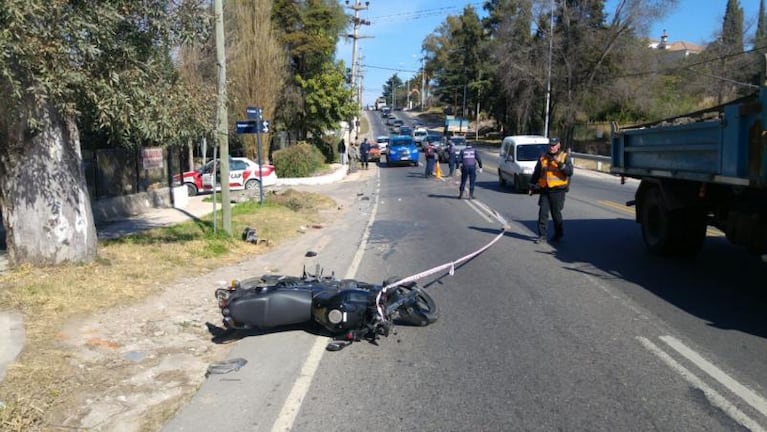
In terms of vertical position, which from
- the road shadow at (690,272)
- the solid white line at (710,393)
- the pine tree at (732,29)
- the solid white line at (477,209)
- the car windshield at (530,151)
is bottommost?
the solid white line at (710,393)

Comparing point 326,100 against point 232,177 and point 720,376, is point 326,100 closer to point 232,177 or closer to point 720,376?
point 232,177

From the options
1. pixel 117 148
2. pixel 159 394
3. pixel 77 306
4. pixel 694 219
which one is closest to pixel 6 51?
pixel 77 306

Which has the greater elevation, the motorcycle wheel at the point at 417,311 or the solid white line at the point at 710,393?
the motorcycle wheel at the point at 417,311

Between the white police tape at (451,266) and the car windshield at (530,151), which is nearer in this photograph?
the white police tape at (451,266)

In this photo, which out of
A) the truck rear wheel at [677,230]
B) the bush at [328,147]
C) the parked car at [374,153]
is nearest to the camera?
the truck rear wheel at [677,230]

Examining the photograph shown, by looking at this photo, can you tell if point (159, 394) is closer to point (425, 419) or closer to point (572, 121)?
point (425, 419)

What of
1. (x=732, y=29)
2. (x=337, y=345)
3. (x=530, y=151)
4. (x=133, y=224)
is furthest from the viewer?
(x=732, y=29)

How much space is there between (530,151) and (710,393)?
18162mm

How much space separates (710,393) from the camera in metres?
4.78

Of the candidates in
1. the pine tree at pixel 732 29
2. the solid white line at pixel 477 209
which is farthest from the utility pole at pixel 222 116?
the pine tree at pixel 732 29

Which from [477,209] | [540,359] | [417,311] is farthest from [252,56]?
[540,359]

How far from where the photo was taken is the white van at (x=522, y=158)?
71.2 feet

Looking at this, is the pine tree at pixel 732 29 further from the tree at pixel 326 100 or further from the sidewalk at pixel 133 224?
the sidewalk at pixel 133 224

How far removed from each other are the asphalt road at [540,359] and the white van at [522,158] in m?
11.5
